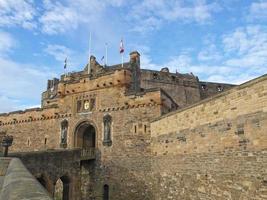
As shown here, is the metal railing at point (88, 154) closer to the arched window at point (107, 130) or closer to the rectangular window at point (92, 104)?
the arched window at point (107, 130)

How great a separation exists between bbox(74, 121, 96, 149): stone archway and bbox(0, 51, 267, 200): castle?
54 mm

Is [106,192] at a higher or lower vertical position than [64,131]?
lower

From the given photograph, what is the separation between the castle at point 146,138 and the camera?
29.6 ft

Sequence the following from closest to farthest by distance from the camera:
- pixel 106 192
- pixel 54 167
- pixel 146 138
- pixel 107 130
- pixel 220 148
Result: pixel 220 148 < pixel 54 167 < pixel 146 138 < pixel 106 192 < pixel 107 130

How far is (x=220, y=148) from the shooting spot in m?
10.3

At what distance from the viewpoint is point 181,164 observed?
1337 cm

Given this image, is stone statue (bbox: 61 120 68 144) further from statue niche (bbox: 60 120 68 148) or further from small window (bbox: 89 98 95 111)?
small window (bbox: 89 98 95 111)

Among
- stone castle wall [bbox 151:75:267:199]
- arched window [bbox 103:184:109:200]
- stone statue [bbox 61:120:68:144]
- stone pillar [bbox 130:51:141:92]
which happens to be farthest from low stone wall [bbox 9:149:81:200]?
stone pillar [bbox 130:51:141:92]

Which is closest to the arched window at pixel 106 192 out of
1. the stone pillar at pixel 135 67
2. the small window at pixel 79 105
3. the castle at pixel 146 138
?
the castle at pixel 146 138

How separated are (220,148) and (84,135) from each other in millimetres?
14094

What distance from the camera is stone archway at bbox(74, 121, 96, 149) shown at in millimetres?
21422

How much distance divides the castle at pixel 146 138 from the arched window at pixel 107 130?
73 millimetres

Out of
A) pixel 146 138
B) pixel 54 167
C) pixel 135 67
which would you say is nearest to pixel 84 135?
pixel 54 167

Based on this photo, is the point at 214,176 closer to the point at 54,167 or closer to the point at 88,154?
the point at 54,167
